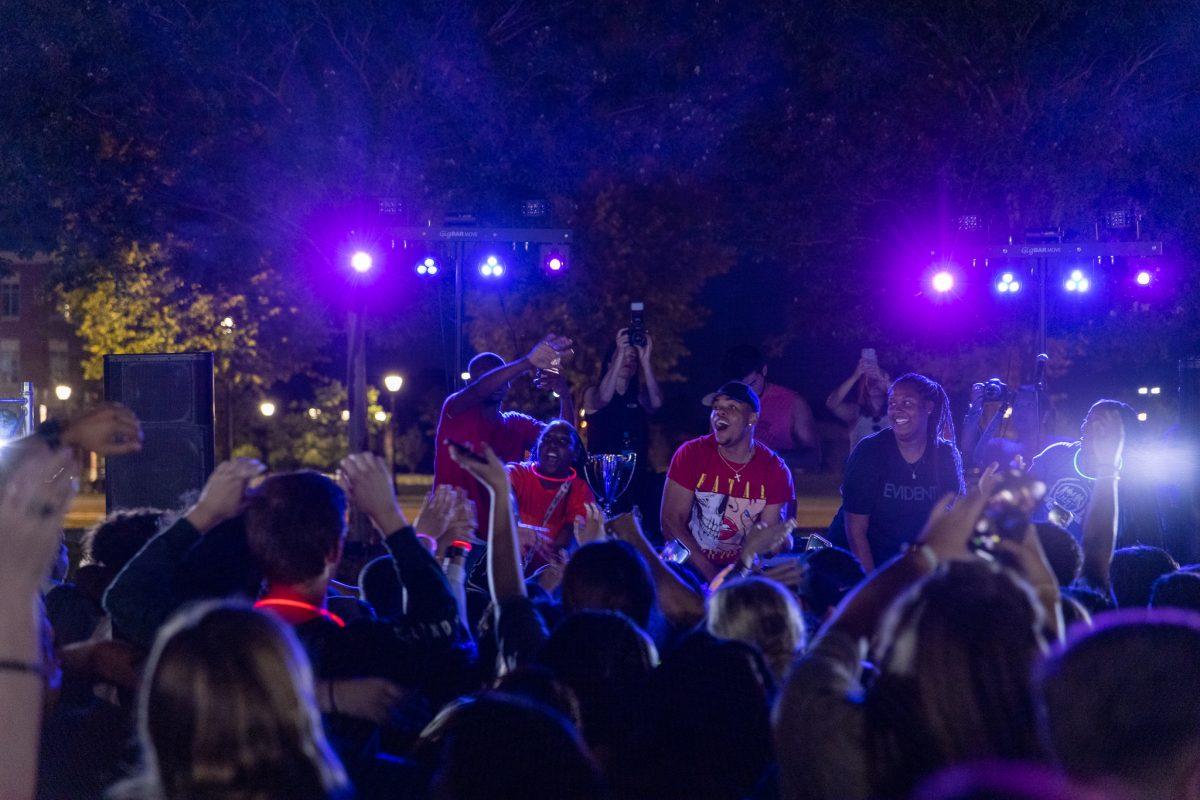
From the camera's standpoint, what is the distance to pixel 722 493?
6.80 meters

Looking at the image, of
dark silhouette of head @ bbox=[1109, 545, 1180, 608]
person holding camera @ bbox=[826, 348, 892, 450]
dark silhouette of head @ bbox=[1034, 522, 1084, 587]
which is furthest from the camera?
person holding camera @ bbox=[826, 348, 892, 450]

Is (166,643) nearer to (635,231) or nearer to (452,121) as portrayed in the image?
(452,121)

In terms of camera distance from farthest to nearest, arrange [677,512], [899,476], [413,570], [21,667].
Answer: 1. [677,512]
2. [899,476]
3. [413,570]
4. [21,667]

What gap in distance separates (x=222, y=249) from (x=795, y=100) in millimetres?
9835

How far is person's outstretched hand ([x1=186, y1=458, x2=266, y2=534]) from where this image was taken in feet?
11.3

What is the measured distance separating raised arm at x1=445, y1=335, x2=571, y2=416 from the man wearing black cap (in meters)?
0.90

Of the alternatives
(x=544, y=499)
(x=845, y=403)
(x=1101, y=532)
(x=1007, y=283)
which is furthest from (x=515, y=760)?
(x=1007, y=283)

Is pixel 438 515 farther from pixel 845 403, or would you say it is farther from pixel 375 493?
pixel 845 403

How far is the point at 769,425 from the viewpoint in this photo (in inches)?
348

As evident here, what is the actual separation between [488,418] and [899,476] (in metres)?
2.52

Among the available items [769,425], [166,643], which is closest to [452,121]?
[769,425]

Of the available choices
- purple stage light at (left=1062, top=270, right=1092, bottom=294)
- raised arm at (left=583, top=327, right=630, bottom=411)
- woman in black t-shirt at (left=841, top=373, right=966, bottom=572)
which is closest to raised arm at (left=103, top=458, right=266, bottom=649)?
woman in black t-shirt at (left=841, top=373, right=966, bottom=572)

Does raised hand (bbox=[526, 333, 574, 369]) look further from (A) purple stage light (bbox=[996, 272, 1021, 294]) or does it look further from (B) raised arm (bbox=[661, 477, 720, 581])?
(A) purple stage light (bbox=[996, 272, 1021, 294])

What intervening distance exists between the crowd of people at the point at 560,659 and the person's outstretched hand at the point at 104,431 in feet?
0.03
